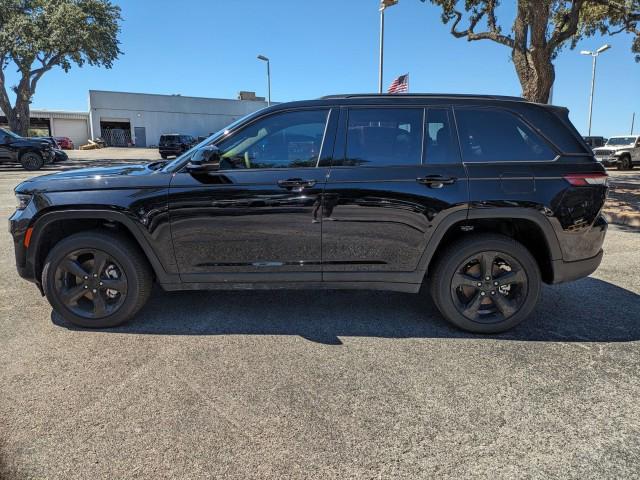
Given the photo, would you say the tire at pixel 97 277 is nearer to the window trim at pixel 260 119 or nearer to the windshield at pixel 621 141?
the window trim at pixel 260 119

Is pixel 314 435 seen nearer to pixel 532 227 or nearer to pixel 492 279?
pixel 492 279

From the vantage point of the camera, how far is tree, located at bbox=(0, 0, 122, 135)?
25781 mm

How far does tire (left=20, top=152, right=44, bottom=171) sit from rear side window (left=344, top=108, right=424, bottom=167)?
20086 millimetres

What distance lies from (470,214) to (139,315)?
3.01 meters

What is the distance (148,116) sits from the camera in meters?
52.1

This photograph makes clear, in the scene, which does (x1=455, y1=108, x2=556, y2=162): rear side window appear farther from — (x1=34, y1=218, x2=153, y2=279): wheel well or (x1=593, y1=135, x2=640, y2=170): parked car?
(x1=593, y1=135, x2=640, y2=170): parked car

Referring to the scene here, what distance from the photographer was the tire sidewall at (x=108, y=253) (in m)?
3.66

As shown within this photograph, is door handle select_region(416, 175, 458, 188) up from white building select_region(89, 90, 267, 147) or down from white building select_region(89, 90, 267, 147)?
down

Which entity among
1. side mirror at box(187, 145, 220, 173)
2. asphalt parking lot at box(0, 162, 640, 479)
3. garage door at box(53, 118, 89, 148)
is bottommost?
asphalt parking lot at box(0, 162, 640, 479)

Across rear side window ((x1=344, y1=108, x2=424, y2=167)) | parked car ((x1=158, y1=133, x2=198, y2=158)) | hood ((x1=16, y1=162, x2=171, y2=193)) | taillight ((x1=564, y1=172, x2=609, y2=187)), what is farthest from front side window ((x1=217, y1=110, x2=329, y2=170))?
parked car ((x1=158, y1=133, x2=198, y2=158))

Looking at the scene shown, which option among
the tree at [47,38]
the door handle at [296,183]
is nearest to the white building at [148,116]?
the tree at [47,38]

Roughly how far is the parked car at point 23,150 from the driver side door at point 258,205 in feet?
63.2

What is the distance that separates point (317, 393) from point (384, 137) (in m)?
2.07

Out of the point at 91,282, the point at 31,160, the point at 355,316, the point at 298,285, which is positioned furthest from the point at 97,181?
the point at 31,160
